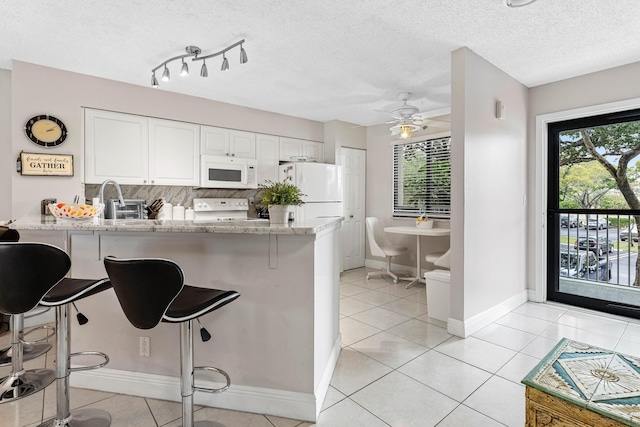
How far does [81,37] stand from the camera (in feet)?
8.77

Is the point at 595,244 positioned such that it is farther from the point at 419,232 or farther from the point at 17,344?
the point at 17,344

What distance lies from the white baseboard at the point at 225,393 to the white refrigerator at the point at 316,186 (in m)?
2.89

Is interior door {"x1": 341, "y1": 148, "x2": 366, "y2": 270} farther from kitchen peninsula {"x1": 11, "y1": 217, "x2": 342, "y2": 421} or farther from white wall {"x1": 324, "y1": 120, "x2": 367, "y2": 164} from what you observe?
kitchen peninsula {"x1": 11, "y1": 217, "x2": 342, "y2": 421}

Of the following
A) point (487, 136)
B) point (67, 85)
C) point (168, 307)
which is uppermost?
point (67, 85)

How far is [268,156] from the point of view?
491cm

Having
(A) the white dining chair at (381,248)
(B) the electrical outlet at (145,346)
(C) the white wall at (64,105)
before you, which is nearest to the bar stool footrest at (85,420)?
(B) the electrical outlet at (145,346)

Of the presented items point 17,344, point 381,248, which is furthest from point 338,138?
point 17,344

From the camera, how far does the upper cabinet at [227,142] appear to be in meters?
4.32

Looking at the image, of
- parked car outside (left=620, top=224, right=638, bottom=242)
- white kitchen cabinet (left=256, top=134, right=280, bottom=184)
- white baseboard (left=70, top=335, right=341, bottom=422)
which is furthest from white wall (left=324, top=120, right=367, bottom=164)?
white baseboard (left=70, top=335, right=341, bottom=422)

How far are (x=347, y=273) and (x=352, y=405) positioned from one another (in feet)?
11.4

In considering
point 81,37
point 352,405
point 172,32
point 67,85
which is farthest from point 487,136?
point 67,85

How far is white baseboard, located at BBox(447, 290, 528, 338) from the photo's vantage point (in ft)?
9.53

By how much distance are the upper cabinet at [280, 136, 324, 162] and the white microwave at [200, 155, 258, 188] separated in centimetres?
55

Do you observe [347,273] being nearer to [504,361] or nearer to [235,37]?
[504,361]
